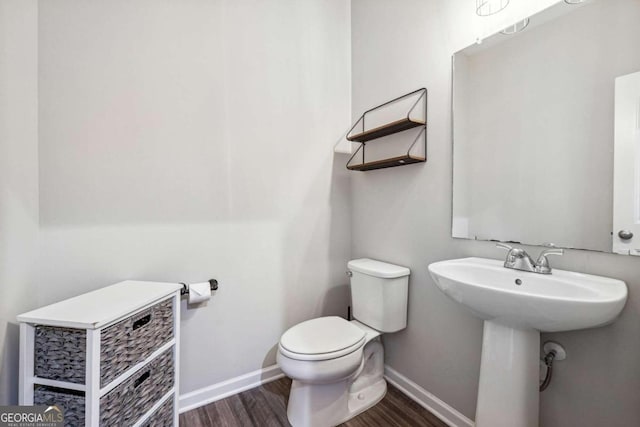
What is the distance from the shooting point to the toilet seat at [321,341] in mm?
1262

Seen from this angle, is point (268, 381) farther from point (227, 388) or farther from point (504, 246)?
point (504, 246)

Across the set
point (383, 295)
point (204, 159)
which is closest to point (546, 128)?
point (383, 295)

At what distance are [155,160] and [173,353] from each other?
37.4 inches

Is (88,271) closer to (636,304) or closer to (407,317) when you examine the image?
(407,317)

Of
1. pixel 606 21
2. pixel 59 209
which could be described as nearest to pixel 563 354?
pixel 606 21

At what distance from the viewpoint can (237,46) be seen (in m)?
1.62

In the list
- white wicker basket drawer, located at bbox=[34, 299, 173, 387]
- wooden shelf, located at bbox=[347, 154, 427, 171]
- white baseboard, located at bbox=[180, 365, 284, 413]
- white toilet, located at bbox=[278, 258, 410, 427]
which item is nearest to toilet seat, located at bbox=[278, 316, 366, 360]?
white toilet, located at bbox=[278, 258, 410, 427]

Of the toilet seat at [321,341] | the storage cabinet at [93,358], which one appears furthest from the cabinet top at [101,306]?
the toilet seat at [321,341]

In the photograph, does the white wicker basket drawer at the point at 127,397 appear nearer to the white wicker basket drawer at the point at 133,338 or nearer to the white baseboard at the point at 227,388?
the white wicker basket drawer at the point at 133,338

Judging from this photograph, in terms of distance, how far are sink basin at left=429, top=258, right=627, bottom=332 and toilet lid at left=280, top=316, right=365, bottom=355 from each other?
1.83 feet

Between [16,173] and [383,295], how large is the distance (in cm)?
173

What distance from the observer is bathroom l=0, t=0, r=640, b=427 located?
106cm

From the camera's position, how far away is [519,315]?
0.88 meters

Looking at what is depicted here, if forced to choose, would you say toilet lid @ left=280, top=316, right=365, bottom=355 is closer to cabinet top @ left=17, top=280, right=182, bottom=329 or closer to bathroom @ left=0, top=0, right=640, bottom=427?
bathroom @ left=0, top=0, right=640, bottom=427
